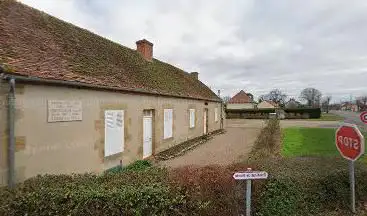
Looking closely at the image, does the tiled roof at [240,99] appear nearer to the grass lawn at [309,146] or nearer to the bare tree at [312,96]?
the bare tree at [312,96]

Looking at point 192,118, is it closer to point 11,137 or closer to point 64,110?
point 64,110

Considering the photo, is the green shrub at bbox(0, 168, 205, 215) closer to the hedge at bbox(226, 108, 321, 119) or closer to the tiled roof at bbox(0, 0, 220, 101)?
the tiled roof at bbox(0, 0, 220, 101)

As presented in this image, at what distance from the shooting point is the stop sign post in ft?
17.9

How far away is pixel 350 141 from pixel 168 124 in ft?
38.1

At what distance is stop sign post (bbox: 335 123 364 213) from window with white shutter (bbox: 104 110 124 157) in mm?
6958

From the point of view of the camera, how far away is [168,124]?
54.8 feet

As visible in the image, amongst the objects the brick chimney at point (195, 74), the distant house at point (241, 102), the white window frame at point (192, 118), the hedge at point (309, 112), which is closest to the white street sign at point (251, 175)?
the white window frame at point (192, 118)

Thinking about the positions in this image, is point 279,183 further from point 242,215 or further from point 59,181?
point 59,181

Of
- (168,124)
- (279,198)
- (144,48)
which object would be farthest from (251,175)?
(144,48)

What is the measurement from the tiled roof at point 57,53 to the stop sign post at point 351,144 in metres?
6.70

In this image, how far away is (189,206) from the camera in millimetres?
5027

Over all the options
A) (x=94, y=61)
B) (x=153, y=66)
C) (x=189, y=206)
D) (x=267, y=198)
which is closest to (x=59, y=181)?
(x=189, y=206)

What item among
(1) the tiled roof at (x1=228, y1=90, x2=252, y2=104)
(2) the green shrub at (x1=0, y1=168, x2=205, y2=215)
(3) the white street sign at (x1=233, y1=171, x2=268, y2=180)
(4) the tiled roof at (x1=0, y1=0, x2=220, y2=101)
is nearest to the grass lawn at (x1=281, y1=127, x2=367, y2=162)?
(3) the white street sign at (x1=233, y1=171, x2=268, y2=180)

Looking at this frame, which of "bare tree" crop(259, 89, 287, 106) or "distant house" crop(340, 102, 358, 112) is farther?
"distant house" crop(340, 102, 358, 112)
